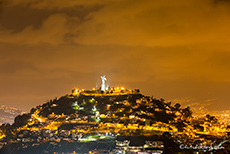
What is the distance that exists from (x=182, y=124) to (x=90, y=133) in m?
14.9

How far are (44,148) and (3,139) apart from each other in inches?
447

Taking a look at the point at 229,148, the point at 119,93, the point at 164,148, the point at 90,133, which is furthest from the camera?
the point at 119,93

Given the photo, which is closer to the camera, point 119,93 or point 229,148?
point 229,148

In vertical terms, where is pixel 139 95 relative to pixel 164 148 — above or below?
above

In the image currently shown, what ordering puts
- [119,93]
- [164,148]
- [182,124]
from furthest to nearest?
[119,93], [182,124], [164,148]

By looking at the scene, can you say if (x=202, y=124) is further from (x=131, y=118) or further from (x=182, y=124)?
(x=131, y=118)

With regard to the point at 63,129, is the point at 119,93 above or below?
above

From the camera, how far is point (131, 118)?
98938 mm

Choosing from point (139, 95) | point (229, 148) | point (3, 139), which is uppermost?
point (139, 95)

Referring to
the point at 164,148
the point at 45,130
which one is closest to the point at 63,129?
the point at 45,130

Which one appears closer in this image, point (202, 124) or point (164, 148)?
point (164, 148)

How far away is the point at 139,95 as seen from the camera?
4301 inches

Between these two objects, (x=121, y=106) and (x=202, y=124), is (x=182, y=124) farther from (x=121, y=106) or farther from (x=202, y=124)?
(x=121, y=106)

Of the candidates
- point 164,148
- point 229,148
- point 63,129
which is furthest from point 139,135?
point 229,148
